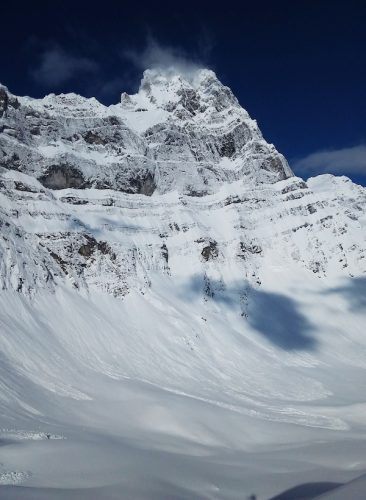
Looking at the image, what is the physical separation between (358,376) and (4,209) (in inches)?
2953

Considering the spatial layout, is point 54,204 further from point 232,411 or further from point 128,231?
point 232,411

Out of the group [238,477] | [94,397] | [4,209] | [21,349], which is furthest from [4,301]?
[238,477]

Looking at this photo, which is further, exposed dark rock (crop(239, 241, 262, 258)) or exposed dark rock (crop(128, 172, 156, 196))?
exposed dark rock (crop(128, 172, 156, 196))

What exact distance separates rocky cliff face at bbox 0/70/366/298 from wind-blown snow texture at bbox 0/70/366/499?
47 centimetres

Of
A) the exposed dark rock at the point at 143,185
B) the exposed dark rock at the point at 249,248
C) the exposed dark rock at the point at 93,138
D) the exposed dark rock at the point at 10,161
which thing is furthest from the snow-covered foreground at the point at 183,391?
the exposed dark rock at the point at 93,138

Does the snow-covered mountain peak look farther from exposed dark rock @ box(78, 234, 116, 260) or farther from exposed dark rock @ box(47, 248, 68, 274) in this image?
exposed dark rock @ box(47, 248, 68, 274)

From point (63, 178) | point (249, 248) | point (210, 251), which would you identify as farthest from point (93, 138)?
point (249, 248)

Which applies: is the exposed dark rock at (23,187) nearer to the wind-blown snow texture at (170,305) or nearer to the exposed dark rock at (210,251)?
the wind-blown snow texture at (170,305)

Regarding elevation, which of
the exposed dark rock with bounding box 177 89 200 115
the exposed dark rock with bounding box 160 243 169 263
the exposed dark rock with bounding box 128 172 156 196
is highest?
the exposed dark rock with bounding box 177 89 200 115

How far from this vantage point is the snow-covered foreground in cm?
2559

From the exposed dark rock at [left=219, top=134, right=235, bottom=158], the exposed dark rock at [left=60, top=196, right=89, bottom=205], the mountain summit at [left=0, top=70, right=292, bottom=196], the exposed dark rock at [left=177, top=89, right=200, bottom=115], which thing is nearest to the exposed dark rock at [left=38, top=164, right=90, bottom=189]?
the mountain summit at [left=0, top=70, right=292, bottom=196]

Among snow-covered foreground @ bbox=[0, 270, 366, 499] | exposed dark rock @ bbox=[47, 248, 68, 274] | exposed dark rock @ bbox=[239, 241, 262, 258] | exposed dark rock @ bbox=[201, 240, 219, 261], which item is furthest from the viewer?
exposed dark rock @ bbox=[239, 241, 262, 258]

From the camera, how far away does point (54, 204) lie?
106 metres

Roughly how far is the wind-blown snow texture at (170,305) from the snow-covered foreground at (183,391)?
0.30 m
